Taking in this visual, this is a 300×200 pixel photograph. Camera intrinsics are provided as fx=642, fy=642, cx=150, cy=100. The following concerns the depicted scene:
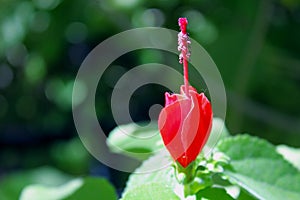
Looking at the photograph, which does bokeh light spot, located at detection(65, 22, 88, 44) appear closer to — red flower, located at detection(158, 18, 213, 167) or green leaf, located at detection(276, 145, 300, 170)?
green leaf, located at detection(276, 145, 300, 170)

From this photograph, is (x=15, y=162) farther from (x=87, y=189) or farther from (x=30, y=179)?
(x=87, y=189)

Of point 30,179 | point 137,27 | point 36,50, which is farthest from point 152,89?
point 30,179

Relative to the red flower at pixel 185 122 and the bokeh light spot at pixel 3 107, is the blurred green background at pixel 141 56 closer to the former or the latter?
the bokeh light spot at pixel 3 107

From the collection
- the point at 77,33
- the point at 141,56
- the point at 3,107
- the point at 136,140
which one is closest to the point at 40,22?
the point at 77,33

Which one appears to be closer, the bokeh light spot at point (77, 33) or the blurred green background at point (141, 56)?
the blurred green background at point (141, 56)

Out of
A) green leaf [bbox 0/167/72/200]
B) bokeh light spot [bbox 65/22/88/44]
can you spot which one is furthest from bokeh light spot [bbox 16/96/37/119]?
green leaf [bbox 0/167/72/200]

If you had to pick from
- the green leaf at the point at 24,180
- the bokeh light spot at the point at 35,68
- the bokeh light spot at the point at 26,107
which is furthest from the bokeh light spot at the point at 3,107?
the green leaf at the point at 24,180
